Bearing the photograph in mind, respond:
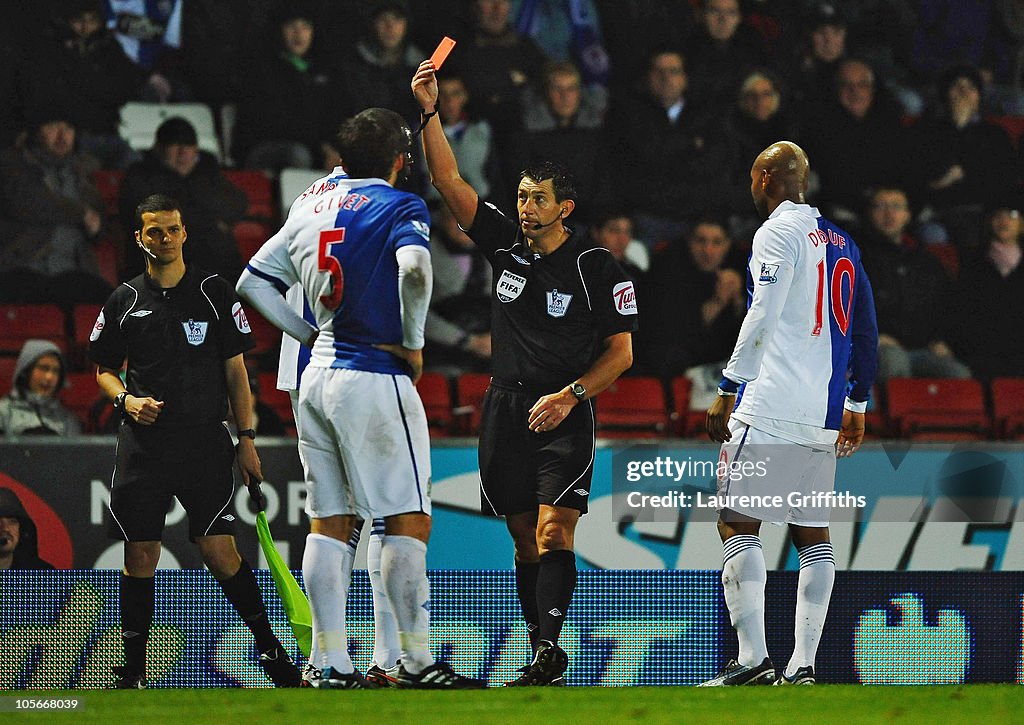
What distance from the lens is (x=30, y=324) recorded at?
408 inches

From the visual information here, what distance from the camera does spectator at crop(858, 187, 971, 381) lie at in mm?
10984

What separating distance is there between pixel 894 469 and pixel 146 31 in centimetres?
743

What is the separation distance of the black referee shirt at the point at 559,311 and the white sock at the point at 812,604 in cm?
123

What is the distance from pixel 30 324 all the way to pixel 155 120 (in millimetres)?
2533

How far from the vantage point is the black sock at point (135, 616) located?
658cm

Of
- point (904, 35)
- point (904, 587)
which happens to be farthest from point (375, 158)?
point (904, 35)

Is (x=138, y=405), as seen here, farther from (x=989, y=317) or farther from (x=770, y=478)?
(x=989, y=317)

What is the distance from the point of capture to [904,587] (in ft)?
24.7

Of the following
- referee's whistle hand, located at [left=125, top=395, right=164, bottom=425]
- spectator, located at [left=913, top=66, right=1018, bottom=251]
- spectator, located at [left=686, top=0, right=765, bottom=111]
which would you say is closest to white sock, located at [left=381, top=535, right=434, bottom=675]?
referee's whistle hand, located at [left=125, top=395, right=164, bottom=425]

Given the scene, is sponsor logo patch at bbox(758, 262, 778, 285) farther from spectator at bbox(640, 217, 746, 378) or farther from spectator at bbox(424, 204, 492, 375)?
spectator at bbox(424, 204, 492, 375)

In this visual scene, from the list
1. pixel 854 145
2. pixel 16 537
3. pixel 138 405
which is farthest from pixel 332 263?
pixel 854 145

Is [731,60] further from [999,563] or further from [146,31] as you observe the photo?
[999,563]

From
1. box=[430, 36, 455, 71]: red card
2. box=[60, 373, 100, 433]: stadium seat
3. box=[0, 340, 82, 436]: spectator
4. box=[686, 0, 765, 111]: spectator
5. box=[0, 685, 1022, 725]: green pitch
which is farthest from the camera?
box=[686, 0, 765, 111]: spectator

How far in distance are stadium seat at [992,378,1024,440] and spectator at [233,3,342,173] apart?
5.31m
